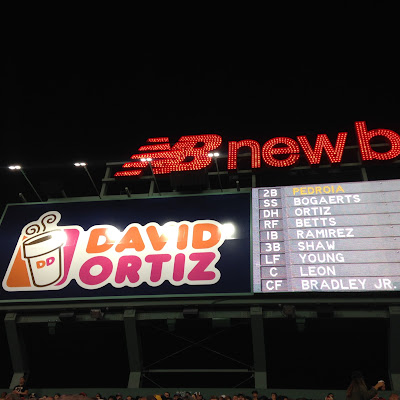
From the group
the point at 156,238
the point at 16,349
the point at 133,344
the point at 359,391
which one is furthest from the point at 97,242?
the point at 359,391

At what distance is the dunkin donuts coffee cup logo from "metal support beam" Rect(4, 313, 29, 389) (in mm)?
1305

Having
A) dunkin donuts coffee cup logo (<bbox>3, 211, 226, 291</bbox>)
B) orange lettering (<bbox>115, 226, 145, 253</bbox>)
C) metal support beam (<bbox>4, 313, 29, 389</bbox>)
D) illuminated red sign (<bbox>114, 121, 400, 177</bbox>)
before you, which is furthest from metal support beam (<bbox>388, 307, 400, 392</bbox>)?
metal support beam (<bbox>4, 313, 29, 389</bbox>)

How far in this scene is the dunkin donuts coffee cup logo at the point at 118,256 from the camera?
14375mm

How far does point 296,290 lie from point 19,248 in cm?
1093

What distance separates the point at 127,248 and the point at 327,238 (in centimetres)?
735

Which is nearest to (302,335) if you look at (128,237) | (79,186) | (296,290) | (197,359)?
(197,359)

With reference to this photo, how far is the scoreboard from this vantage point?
12.6 meters

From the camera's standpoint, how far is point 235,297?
13227 millimetres

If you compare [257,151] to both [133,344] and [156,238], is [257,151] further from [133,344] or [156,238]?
[133,344]

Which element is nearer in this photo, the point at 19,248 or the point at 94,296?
the point at 94,296

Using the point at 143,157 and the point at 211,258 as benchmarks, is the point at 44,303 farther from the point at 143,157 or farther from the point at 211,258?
the point at 143,157

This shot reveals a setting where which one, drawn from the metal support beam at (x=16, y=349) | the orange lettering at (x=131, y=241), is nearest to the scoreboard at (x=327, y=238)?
the orange lettering at (x=131, y=241)

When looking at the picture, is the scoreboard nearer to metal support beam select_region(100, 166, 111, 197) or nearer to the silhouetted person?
the silhouetted person

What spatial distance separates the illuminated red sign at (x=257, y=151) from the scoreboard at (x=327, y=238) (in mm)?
2132
